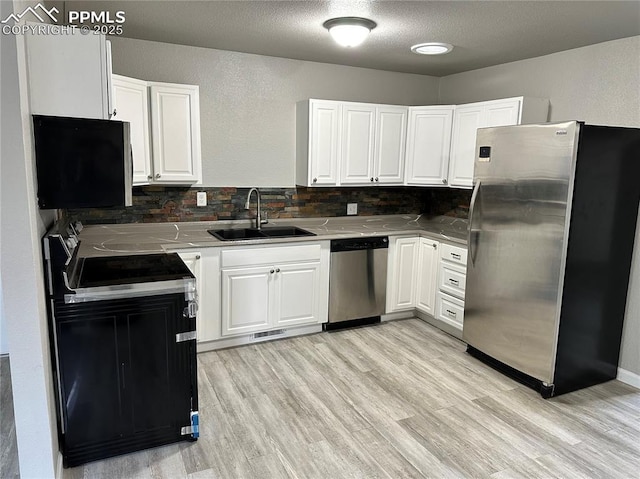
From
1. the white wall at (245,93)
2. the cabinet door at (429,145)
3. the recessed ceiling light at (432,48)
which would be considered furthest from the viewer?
the cabinet door at (429,145)

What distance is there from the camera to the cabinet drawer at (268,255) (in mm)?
3400

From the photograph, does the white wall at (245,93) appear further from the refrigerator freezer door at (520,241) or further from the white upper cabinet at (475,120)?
the refrigerator freezer door at (520,241)

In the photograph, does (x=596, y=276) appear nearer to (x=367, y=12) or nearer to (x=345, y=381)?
(x=345, y=381)

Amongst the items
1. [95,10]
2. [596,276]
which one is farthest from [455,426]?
[95,10]

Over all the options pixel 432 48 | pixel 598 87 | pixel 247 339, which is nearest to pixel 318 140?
pixel 432 48

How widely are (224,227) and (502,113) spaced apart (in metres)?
2.47

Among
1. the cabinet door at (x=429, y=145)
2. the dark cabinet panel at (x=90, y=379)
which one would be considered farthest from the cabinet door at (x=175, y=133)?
the cabinet door at (x=429, y=145)

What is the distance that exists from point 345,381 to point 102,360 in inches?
62.7

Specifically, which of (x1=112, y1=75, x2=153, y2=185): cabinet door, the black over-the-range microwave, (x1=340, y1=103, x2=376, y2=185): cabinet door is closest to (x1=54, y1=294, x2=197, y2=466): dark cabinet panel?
the black over-the-range microwave

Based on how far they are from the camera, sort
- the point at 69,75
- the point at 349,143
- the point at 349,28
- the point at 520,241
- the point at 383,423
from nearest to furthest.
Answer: the point at 69,75, the point at 383,423, the point at 349,28, the point at 520,241, the point at 349,143

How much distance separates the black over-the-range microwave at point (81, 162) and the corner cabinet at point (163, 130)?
113 centimetres

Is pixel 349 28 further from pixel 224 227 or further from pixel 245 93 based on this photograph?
pixel 224 227

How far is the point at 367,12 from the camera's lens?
8.54ft

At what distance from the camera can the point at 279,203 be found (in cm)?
413
